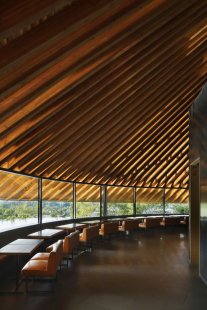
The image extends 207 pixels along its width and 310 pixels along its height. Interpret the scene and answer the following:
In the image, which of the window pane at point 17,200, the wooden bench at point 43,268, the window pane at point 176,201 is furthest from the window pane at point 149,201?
the wooden bench at point 43,268

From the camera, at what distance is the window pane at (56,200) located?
12609 millimetres

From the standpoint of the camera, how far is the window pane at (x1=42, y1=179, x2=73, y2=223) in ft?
41.4

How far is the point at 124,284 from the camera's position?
24.5ft

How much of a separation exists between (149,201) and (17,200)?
10.2 metres

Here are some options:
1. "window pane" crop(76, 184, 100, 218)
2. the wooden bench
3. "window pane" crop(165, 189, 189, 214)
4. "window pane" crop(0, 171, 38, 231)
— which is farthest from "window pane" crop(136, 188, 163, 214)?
the wooden bench

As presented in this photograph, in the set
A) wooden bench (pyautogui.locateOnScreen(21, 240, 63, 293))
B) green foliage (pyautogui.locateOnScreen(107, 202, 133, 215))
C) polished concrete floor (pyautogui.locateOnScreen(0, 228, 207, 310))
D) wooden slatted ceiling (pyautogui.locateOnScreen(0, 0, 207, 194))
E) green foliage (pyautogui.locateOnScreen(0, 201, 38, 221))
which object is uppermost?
wooden slatted ceiling (pyautogui.locateOnScreen(0, 0, 207, 194))

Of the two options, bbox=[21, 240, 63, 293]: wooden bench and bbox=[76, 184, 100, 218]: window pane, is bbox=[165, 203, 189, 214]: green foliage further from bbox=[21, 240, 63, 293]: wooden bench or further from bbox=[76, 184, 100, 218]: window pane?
bbox=[21, 240, 63, 293]: wooden bench

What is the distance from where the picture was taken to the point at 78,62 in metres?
6.15

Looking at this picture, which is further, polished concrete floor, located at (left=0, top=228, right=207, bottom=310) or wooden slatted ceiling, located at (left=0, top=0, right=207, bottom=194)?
polished concrete floor, located at (left=0, top=228, right=207, bottom=310)

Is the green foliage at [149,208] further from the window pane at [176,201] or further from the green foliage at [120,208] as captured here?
the green foliage at [120,208]

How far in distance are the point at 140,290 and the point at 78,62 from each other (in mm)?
4387

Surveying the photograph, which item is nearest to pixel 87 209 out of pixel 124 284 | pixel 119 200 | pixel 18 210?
pixel 119 200

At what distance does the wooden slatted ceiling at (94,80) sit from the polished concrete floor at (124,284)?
10.2 feet

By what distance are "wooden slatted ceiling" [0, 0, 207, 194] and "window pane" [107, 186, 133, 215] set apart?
3096 millimetres
